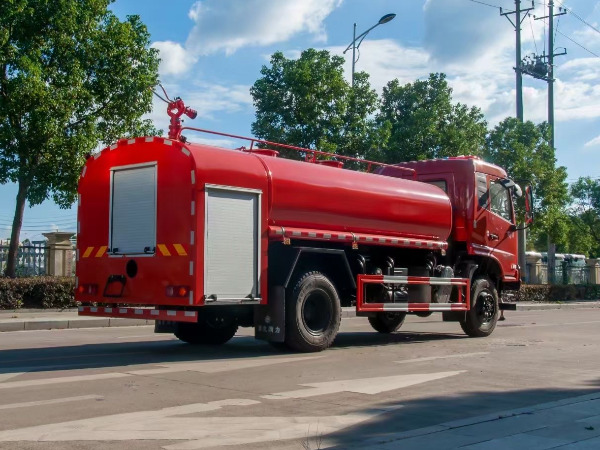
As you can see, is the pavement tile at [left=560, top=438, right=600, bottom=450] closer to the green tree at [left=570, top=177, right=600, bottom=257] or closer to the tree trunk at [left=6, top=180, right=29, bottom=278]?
the tree trunk at [left=6, top=180, right=29, bottom=278]

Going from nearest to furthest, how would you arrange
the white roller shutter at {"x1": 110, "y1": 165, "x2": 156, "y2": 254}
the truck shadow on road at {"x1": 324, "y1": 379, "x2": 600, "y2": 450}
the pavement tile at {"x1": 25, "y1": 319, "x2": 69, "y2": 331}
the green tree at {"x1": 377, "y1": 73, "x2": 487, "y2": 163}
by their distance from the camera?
the truck shadow on road at {"x1": 324, "y1": 379, "x2": 600, "y2": 450}
the white roller shutter at {"x1": 110, "y1": 165, "x2": 156, "y2": 254}
the pavement tile at {"x1": 25, "y1": 319, "x2": 69, "y2": 331}
the green tree at {"x1": 377, "y1": 73, "x2": 487, "y2": 163}

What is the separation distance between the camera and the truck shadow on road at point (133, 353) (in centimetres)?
996

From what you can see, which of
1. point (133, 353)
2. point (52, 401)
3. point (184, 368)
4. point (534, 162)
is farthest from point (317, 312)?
point (534, 162)

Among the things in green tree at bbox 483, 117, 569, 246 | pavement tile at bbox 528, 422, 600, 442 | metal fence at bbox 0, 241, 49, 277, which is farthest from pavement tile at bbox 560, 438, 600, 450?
green tree at bbox 483, 117, 569, 246

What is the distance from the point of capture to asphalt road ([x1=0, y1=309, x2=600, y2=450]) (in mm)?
6184

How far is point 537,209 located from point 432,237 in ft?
77.7

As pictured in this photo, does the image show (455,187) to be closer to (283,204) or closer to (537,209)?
(283,204)

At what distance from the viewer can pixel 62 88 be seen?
20.5 m

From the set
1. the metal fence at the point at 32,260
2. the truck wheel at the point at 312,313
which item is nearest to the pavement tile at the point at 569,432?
the truck wheel at the point at 312,313

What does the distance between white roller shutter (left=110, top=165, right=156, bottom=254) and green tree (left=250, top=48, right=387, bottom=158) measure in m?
14.6

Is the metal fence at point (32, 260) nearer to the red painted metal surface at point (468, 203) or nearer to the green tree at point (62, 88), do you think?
the green tree at point (62, 88)

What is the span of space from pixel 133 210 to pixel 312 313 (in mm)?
3087

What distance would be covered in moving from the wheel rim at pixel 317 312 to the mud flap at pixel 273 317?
29.1 inches

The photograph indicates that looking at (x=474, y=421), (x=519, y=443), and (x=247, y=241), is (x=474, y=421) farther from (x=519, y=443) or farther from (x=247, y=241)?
(x=247, y=241)
